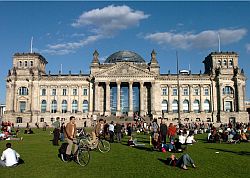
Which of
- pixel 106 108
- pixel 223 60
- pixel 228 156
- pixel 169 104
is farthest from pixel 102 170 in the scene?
pixel 223 60

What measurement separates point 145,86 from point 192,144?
65.8 metres

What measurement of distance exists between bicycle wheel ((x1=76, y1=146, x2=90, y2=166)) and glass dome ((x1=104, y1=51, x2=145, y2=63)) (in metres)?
85.4

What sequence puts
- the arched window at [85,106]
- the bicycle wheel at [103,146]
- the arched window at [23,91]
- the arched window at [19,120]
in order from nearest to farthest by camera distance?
the bicycle wheel at [103,146] → the arched window at [19,120] → the arched window at [23,91] → the arched window at [85,106]

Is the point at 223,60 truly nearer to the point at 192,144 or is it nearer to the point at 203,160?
the point at 192,144

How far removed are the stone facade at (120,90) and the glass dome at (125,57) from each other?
7.56 m

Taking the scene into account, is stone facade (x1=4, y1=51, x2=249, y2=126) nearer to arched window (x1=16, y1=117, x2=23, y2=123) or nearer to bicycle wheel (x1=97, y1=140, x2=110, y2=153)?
arched window (x1=16, y1=117, x2=23, y2=123)

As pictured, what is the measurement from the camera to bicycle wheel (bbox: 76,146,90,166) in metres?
18.9

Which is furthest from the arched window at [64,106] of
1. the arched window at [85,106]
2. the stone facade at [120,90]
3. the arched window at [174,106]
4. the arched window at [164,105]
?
the arched window at [174,106]

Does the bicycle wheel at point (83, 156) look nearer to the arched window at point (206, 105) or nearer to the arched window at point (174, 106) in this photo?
the arched window at point (174, 106)

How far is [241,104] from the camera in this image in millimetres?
95688

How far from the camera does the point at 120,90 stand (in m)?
96.1

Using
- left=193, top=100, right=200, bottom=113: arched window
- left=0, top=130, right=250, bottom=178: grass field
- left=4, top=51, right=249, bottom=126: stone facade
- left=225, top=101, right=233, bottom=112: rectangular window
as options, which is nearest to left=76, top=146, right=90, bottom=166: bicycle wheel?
left=0, top=130, right=250, bottom=178: grass field

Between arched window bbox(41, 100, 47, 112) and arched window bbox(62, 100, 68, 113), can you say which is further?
arched window bbox(62, 100, 68, 113)

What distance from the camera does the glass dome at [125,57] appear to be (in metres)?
105
